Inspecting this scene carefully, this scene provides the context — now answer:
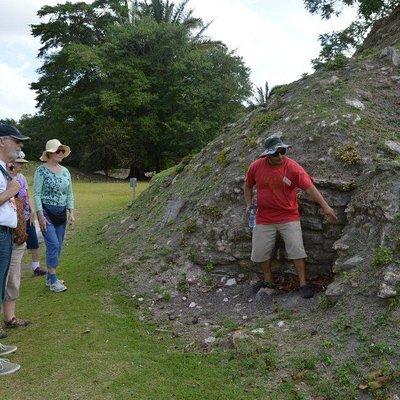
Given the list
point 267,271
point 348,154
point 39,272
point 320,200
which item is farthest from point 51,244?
point 348,154

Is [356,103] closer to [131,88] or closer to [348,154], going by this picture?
[348,154]

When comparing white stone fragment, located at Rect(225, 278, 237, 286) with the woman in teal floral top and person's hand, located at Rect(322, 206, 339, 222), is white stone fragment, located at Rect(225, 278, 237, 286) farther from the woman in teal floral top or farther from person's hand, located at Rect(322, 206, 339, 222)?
the woman in teal floral top

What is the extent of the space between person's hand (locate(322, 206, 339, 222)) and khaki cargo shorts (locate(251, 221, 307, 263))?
382mm

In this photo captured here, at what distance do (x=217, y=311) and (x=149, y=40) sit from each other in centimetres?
3631

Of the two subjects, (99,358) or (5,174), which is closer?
(5,174)

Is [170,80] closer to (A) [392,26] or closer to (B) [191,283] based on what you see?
(A) [392,26]

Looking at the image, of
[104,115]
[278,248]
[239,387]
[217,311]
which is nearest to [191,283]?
[217,311]

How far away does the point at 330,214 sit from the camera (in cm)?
598

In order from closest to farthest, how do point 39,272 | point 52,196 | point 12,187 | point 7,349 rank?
1. point 12,187
2. point 7,349
3. point 52,196
4. point 39,272

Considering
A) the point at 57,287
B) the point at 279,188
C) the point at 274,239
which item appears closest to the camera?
the point at 279,188

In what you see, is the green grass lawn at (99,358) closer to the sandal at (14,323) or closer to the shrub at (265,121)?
the sandal at (14,323)

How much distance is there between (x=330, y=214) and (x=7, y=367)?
13.3 feet

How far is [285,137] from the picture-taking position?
7906 millimetres

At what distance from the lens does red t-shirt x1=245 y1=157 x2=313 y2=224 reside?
5.88 metres
